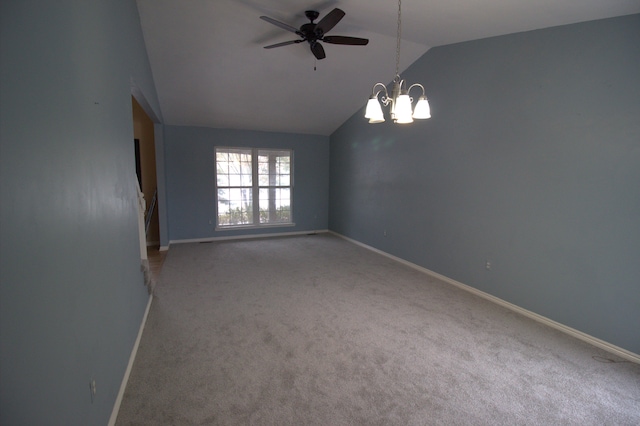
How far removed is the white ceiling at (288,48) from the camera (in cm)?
282

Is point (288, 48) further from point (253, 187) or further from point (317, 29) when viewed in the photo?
point (253, 187)

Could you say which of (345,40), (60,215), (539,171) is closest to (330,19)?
(345,40)

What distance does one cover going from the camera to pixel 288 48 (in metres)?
4.03

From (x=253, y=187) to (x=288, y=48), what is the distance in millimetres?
3387

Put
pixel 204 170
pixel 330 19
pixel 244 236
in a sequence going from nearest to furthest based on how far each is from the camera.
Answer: pixel 330 19 → pixel 204 170 → pixel 244 236

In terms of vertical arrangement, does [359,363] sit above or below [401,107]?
below

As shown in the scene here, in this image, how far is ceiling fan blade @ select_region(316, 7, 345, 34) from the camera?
2.77 metres

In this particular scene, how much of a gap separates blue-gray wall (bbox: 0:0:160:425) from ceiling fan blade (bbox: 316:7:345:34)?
1.78 meters

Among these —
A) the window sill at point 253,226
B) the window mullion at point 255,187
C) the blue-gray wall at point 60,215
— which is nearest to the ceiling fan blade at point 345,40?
the blue-gray wall at point 60,215

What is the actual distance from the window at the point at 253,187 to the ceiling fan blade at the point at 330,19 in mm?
3955

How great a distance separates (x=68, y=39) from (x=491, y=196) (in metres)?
3.83

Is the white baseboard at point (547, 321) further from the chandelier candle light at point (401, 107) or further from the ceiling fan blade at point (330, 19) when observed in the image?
the ceiling fan blade at point (330, 19)

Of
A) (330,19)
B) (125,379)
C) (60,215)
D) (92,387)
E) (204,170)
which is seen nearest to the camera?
(60,215)

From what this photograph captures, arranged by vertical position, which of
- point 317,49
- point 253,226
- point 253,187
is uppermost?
point 317,49
